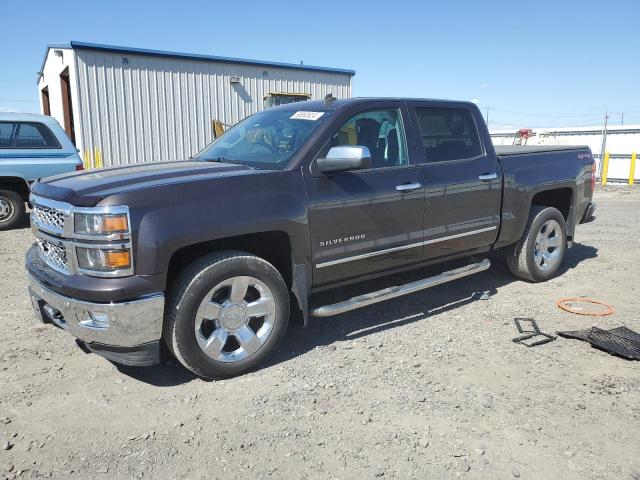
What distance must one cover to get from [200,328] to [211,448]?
82 centimetres

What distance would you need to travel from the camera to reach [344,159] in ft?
12.0

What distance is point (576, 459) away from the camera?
8.56 feet

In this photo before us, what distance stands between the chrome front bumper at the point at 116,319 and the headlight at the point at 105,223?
0.42 metres

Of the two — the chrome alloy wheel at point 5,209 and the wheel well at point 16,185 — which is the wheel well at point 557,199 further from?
the chrome alloy wheel at point 5,209

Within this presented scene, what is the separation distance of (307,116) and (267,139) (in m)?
0.37

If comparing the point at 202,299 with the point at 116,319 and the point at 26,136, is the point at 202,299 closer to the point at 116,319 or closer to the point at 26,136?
the point at 116,319

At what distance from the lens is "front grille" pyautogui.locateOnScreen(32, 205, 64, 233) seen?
3.18m

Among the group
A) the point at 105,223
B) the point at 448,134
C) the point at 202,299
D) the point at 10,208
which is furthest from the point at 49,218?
the point at 10,208

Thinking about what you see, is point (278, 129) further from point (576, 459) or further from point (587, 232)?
point (587, 232)

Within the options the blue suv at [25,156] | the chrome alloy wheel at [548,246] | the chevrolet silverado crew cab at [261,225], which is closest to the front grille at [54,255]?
the chevrolet silverado crew cab at [261,225]

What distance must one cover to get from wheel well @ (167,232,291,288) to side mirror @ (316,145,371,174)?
576 mm

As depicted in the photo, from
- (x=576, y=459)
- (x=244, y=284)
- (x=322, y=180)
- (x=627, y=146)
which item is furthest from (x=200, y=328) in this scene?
(x=627, y=146)

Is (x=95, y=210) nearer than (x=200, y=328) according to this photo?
Yes

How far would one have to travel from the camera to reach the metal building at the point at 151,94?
1388 cm
